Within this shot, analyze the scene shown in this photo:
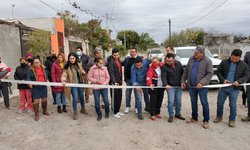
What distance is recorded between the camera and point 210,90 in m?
9.88

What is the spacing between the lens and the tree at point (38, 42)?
13516 millimetres

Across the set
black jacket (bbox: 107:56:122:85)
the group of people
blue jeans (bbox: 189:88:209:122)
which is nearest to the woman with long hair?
the group of people

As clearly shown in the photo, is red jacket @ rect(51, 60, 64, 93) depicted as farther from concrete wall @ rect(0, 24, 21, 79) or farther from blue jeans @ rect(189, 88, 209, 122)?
concrete wall @ rect(0, 24, 21, 79)

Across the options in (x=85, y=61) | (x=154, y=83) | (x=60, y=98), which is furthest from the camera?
(x=85, y=61)

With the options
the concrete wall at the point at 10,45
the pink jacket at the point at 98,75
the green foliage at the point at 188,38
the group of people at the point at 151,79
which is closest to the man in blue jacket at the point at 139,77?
the group of people at the point at 151,79

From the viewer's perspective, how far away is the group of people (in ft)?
17.0

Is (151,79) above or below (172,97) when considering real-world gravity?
above

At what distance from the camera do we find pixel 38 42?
13828mm

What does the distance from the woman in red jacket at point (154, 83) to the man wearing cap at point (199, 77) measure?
2.02ft

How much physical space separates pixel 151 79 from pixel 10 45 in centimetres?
900

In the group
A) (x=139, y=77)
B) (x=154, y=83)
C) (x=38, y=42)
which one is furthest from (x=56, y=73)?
(x=38, y=42)

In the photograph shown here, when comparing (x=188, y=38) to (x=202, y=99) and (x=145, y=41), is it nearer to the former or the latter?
(x=145, y=41)

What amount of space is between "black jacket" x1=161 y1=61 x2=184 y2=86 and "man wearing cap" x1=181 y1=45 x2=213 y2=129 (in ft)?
0.49

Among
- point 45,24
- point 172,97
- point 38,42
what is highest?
point 45,24
